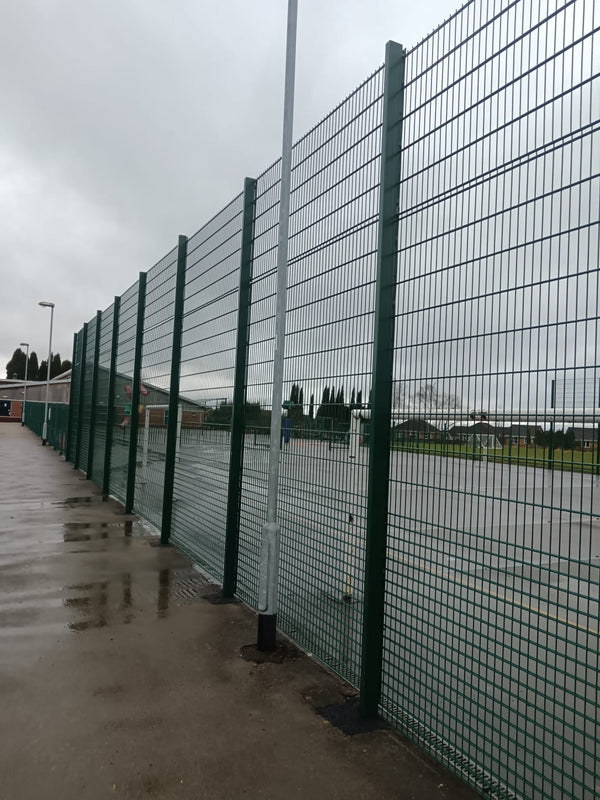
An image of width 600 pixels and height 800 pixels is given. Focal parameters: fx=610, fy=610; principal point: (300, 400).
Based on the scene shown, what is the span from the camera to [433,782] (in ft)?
9.86

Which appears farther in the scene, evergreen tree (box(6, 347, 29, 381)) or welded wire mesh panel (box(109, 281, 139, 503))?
evergreen tree (box(6, 347, 29, 381))

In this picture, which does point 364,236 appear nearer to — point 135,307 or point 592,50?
point 592,50

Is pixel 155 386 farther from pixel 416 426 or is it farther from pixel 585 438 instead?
pixel 585 438

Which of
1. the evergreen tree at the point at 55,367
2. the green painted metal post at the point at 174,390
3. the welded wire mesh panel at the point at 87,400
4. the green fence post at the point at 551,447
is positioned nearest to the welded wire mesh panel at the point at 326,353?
the green fence post at the point at 551,447

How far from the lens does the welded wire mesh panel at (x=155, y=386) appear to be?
8766 millimetres

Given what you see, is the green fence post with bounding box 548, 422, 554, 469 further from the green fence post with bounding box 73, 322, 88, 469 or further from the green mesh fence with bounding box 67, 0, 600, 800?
the green fence post with bounding box 73, 322, 88, 469

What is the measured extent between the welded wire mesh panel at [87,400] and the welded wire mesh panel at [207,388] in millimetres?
8107

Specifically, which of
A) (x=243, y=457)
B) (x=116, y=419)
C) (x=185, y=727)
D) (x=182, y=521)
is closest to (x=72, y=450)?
(x=116, y=419)

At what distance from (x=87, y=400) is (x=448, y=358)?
48.1 ft

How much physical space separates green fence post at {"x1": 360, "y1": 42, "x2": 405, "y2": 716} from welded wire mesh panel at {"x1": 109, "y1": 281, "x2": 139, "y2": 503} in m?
7.43

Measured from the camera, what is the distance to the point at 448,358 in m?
3.29

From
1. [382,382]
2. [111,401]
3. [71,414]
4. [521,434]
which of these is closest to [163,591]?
[382,382]

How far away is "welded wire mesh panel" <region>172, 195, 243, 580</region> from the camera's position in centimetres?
646

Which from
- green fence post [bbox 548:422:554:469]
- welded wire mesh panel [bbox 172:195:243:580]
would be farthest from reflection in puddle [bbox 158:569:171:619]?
green fence post [bbox 548:422:554:469]
